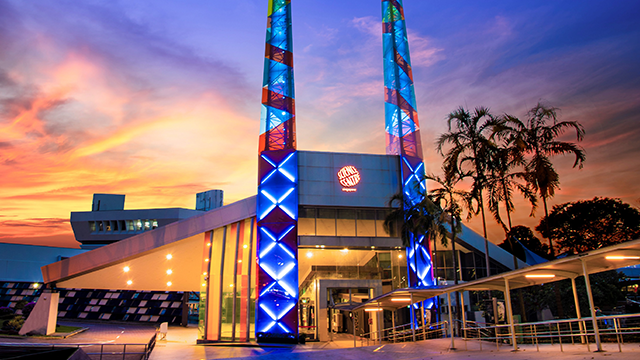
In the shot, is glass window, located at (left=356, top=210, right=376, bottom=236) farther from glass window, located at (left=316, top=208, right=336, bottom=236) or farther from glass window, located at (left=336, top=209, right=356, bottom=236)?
glass window, located at (left=316, top=208, right=336, bottom=236)

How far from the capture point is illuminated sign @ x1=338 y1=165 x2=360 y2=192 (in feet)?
105

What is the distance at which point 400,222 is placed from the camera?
32.7 metres

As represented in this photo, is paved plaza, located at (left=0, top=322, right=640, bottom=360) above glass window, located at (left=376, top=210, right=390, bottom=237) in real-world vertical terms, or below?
below

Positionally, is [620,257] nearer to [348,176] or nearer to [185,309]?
[348,176]

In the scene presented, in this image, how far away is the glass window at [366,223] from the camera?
32.2 meters

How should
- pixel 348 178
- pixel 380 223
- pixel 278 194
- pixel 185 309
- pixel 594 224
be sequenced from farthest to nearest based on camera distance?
1. pixel 594 224
2. pixel 185 309
3. pixel 380 223
4. pixel 348 178
5. pixel 278 194

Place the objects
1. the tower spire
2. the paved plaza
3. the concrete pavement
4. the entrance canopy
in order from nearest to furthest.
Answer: the entrance canopy, the concrete pavement, the paved plaza, the tower spire

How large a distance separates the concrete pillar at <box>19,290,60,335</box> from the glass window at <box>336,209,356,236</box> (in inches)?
770

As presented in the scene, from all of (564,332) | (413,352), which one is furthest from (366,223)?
Result: (564,332)

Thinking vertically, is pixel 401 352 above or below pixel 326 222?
below

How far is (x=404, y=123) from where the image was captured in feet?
117

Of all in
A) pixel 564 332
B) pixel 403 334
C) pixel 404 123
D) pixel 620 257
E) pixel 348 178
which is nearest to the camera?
pixel 620 257

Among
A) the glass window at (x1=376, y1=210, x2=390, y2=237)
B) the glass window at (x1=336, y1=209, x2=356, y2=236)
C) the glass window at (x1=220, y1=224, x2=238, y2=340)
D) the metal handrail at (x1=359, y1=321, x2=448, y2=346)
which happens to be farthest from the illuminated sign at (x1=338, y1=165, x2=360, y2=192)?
the metal handrail at (x1=359, y1=321, x2=448, y2=346)

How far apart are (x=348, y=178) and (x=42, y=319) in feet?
72.5
